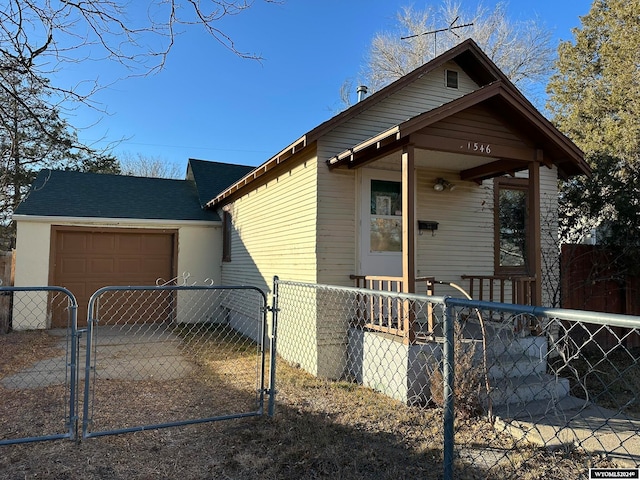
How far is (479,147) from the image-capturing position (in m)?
5.50

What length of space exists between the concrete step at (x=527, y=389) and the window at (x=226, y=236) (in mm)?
7172

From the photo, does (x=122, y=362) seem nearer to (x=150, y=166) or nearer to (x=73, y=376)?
(x=73, y=376)

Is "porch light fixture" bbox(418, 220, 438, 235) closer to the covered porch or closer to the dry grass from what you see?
the covered porch

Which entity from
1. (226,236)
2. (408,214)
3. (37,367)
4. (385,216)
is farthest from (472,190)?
(37,367)

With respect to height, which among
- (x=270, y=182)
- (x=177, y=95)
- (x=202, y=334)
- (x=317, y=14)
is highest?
(x=317, y=14)

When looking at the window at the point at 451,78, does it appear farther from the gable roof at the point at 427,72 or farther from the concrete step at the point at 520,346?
the concrete step at the point at 520,346

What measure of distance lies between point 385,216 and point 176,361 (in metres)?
3.99

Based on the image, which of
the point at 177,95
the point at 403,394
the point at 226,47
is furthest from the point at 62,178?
the point at 403,394

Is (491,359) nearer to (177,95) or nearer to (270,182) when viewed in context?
(270,182)

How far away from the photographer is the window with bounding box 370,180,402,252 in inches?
254

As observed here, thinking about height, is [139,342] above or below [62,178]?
below

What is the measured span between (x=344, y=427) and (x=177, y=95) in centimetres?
450

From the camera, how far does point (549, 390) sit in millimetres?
5027

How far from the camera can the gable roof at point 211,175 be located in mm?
12328
